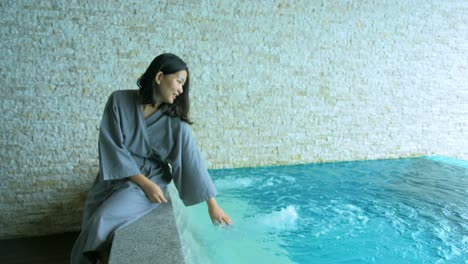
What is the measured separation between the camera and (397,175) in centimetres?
348

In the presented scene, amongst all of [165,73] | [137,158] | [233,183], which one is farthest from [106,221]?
[233,183]

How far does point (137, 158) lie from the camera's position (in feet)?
5.63

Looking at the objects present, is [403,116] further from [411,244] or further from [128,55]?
[128,55]

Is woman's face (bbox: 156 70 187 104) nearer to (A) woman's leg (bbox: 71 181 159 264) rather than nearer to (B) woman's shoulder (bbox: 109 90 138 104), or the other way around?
(B) woman's shoulder (bbox: 109 90 138 104)

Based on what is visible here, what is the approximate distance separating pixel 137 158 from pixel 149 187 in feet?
0.63

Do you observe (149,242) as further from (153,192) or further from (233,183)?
(233,183)

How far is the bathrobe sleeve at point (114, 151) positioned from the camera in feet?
Answer: 5.16

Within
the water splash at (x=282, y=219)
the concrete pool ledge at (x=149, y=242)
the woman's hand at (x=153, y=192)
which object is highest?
the woman's hand at (x=153, y=192)

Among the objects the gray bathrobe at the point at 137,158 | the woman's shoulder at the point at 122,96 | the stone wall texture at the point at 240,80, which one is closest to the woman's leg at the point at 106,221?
the gray bathrobe at the point at 137,158

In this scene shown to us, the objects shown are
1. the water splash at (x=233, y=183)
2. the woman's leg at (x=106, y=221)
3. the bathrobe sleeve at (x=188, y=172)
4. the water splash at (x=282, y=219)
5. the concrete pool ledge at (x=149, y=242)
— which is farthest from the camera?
the water splash at (x=233, y=183)

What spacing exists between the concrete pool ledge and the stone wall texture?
1.71m

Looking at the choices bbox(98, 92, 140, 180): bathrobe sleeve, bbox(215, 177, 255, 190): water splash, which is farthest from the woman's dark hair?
bbox(215, 177, 255, 190): water splash

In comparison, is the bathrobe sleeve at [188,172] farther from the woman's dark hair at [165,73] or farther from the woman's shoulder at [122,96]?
the woman's shoulder at [122,96]

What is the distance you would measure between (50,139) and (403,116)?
3.98 meters
